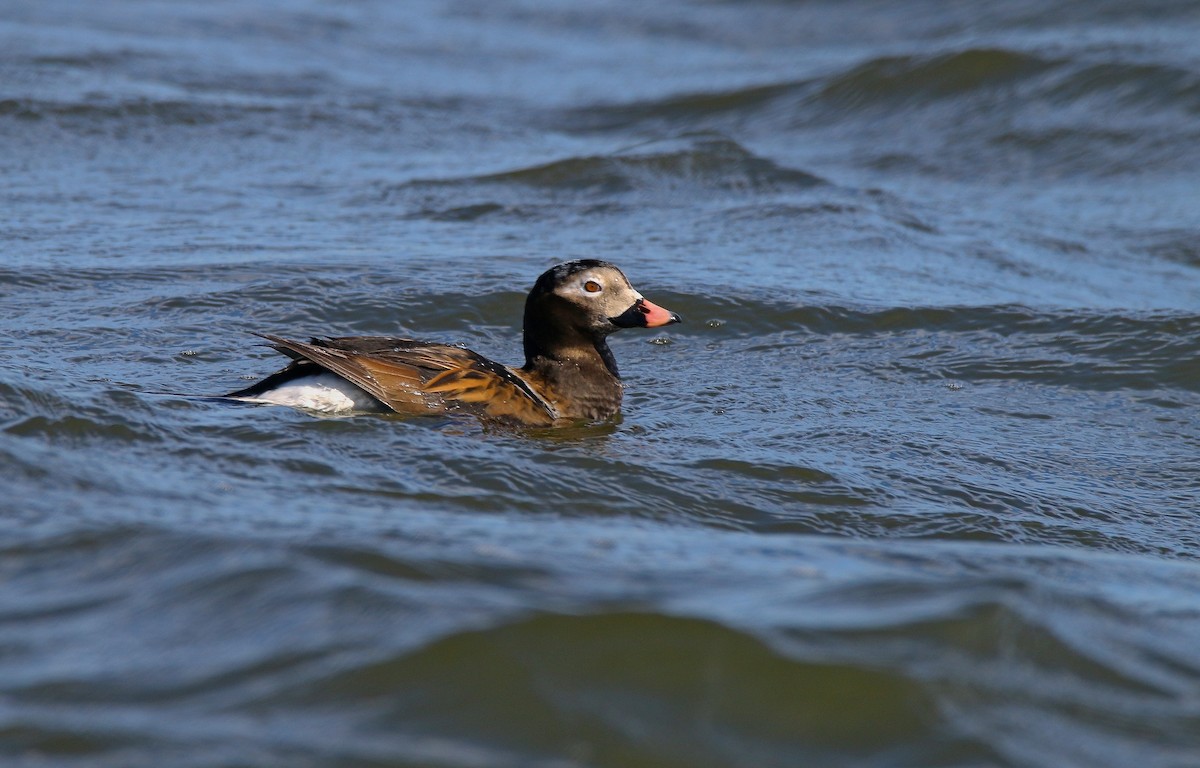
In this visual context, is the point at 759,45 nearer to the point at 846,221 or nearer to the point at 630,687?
the point at 846,221

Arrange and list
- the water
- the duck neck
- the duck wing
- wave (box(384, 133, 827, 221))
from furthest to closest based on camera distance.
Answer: wave (box(384, 133, 827, 221)), the duck neck, the duck wing, the water

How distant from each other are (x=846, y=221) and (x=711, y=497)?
5.61 metres

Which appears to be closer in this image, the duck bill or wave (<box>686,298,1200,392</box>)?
the duck bill

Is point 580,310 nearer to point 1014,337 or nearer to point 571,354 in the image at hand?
point 571,354

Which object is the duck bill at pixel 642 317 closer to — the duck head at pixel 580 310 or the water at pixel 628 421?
the duck head at pixel 580 310

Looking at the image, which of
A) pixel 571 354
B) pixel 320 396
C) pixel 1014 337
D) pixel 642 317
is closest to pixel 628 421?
pixel 571 354

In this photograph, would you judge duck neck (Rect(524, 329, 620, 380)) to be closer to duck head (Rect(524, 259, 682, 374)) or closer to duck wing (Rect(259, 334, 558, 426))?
duck head (Rect(524, 259, 682, 374))

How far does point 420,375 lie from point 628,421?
43.7 inches

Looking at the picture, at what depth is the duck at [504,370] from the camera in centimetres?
696

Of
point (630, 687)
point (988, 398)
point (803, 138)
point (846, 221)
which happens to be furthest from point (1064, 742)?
point (803, 138)

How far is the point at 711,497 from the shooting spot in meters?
6.36

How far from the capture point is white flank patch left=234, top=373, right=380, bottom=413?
6949mm

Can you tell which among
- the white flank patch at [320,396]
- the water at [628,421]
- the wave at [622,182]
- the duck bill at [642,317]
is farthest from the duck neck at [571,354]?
the wave at [622,182]

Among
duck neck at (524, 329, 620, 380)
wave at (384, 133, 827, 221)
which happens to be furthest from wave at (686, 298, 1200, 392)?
wave at (384, 133, 827, 221)
